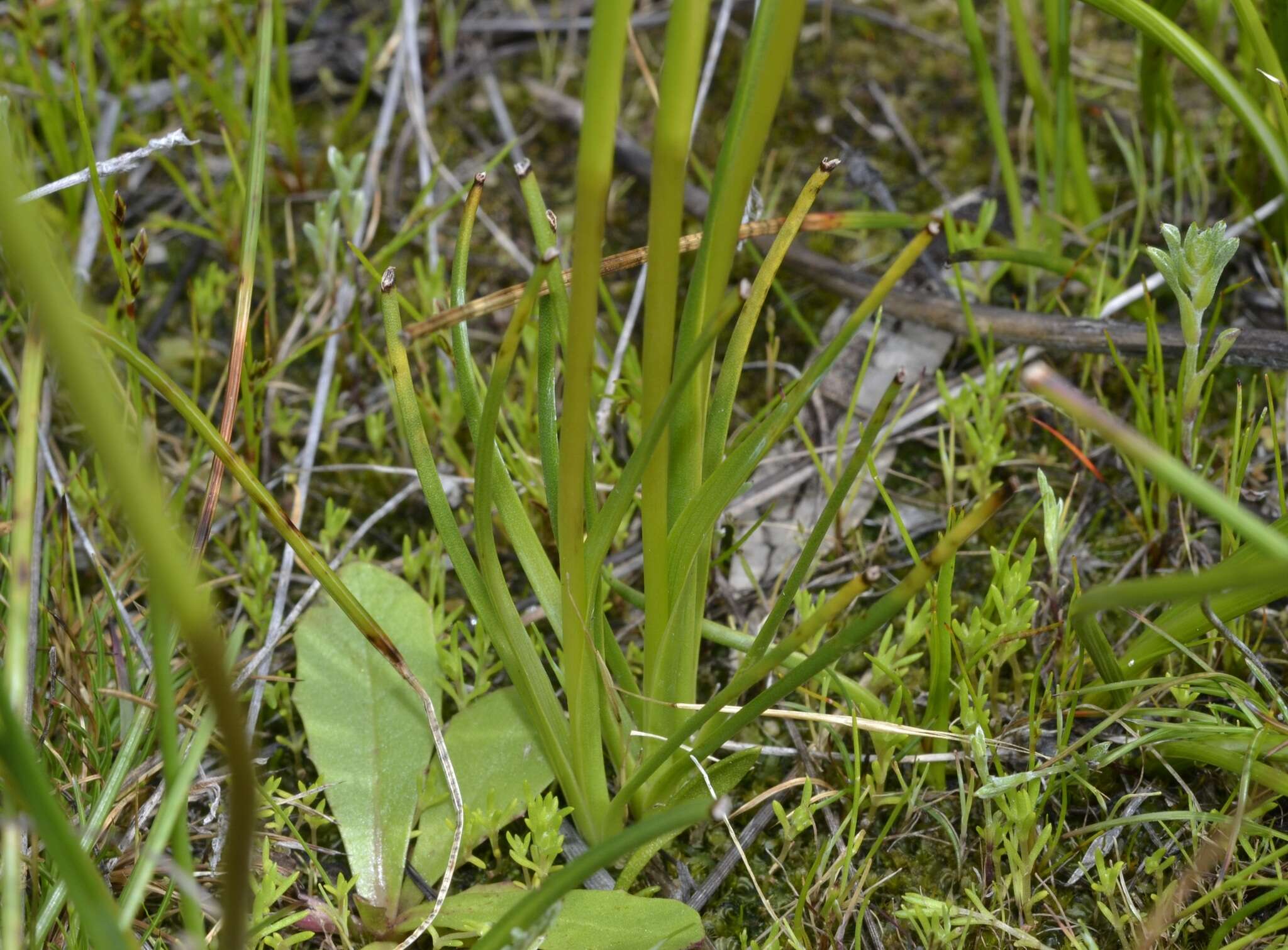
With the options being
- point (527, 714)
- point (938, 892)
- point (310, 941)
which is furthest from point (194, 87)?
point (938, 892)

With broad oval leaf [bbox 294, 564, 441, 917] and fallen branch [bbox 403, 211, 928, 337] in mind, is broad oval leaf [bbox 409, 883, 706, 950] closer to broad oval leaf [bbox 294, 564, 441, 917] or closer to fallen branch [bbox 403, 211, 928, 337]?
broad oval leaf [bbox 294, 564, 441, 917]

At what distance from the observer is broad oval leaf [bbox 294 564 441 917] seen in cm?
125

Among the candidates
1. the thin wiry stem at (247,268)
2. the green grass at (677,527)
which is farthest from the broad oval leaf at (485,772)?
the thin wiry stem at (247,268)

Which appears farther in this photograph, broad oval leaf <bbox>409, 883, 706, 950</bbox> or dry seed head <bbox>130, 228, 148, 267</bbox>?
dry seed head <bbox>130, 228, 148, 267</bbox>

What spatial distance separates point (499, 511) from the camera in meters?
1.16

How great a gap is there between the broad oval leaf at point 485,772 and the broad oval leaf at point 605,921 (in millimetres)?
94

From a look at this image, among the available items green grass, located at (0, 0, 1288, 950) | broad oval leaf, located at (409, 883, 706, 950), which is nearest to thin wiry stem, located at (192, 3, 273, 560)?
green grass, located at (0, 0, 1288, 950)

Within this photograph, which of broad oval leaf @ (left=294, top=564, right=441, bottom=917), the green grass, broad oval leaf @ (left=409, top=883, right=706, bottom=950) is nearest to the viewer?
the green grass

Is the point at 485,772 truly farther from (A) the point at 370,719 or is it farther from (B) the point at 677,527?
(B) the point at 677,527

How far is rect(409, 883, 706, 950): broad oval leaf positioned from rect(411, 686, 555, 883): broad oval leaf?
0.31 feet

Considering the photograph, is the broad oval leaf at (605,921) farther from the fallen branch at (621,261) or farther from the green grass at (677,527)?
the fallen branch at (621,261)

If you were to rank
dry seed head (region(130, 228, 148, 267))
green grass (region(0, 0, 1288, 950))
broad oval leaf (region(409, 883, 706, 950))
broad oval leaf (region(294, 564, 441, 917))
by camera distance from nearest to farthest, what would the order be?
green grass (region(0, 0, 1288, 950)) < broad oval leaf (region(409, 883, 706, 950)) < broad oval leaf (region(294, 564, 441, 917)) < dry seed head (region(130, 228, 148, 267))

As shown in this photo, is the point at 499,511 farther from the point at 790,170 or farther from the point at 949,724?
the point at 790,170

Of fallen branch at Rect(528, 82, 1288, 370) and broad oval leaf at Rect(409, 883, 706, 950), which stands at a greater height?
fallen branch at Rect(528, 82, 1288, 370)
